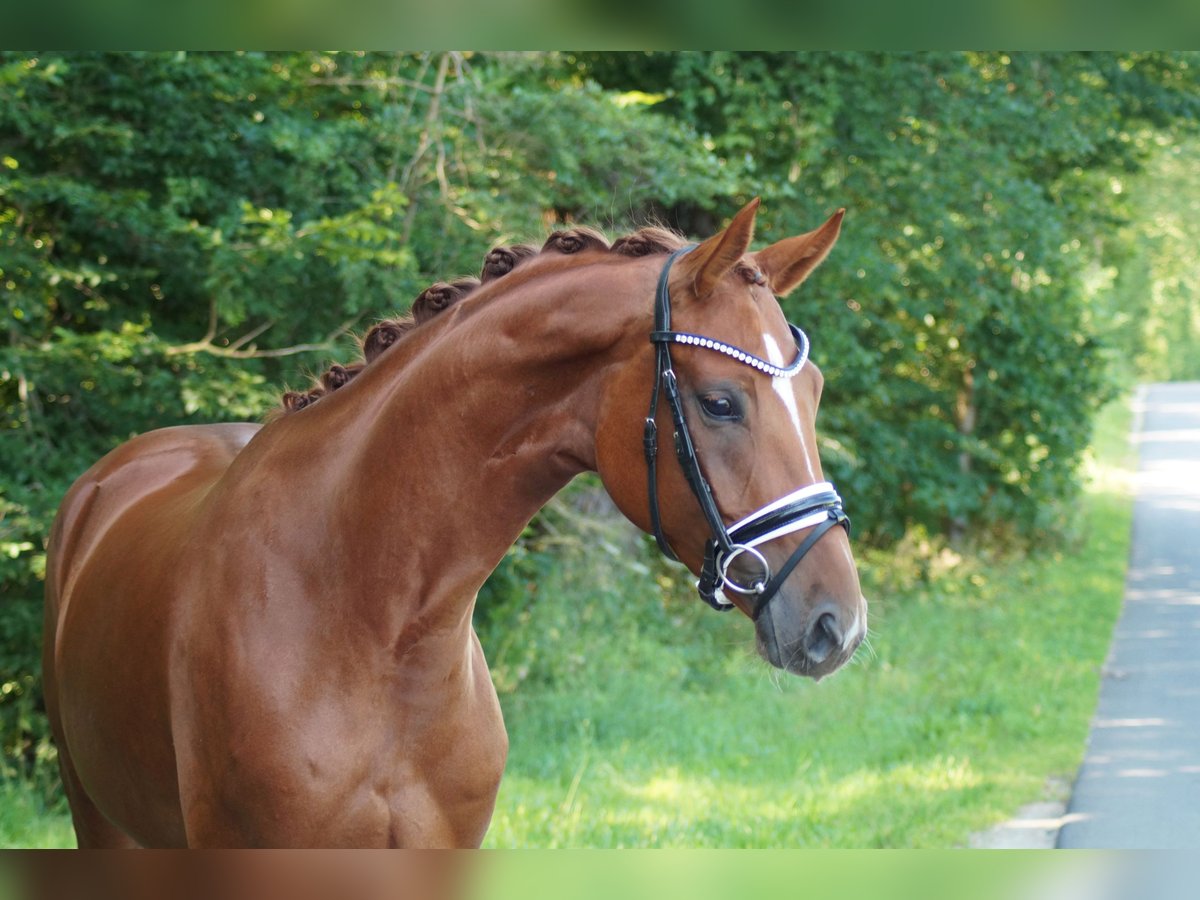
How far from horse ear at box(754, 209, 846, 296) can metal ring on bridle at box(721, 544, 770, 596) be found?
59 centimetres

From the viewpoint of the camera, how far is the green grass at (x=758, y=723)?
5520mm

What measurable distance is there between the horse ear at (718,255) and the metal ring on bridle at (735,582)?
493 millimetres

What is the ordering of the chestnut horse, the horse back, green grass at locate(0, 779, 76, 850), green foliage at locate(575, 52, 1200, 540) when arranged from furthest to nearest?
green foliage at locate(575, 52, 1200, 540) < green grass at locate(0, 779, 76, 850) < the horse back < the chestnut horse

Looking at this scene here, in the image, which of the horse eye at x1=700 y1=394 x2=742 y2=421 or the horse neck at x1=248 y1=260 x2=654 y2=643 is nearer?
the horse eye at x1=700 y1=394 x2=742 y2=421

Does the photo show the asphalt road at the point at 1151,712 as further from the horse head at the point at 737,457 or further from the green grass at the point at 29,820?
the green grass at the point at 29,820

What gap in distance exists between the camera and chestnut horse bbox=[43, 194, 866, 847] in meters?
2.17

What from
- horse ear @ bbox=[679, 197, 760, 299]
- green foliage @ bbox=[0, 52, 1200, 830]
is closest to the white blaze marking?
horse ear @ bbox=[679, 197, 760, 299]

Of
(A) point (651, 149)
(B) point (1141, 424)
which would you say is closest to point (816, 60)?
(A) point (651, 149)

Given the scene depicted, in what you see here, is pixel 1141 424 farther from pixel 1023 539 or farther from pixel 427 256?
pixel 427 256

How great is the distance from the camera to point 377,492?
2461 mm

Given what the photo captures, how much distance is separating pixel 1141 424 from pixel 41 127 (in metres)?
25.9

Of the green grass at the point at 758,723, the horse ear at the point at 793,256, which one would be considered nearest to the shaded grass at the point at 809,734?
the green grass at the point at 758,723

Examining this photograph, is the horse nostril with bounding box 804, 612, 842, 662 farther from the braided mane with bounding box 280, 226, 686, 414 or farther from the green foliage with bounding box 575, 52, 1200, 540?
the green foliage with bounding box 575, 52, 1200, 540

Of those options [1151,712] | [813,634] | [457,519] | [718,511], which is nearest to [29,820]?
[457,519]
